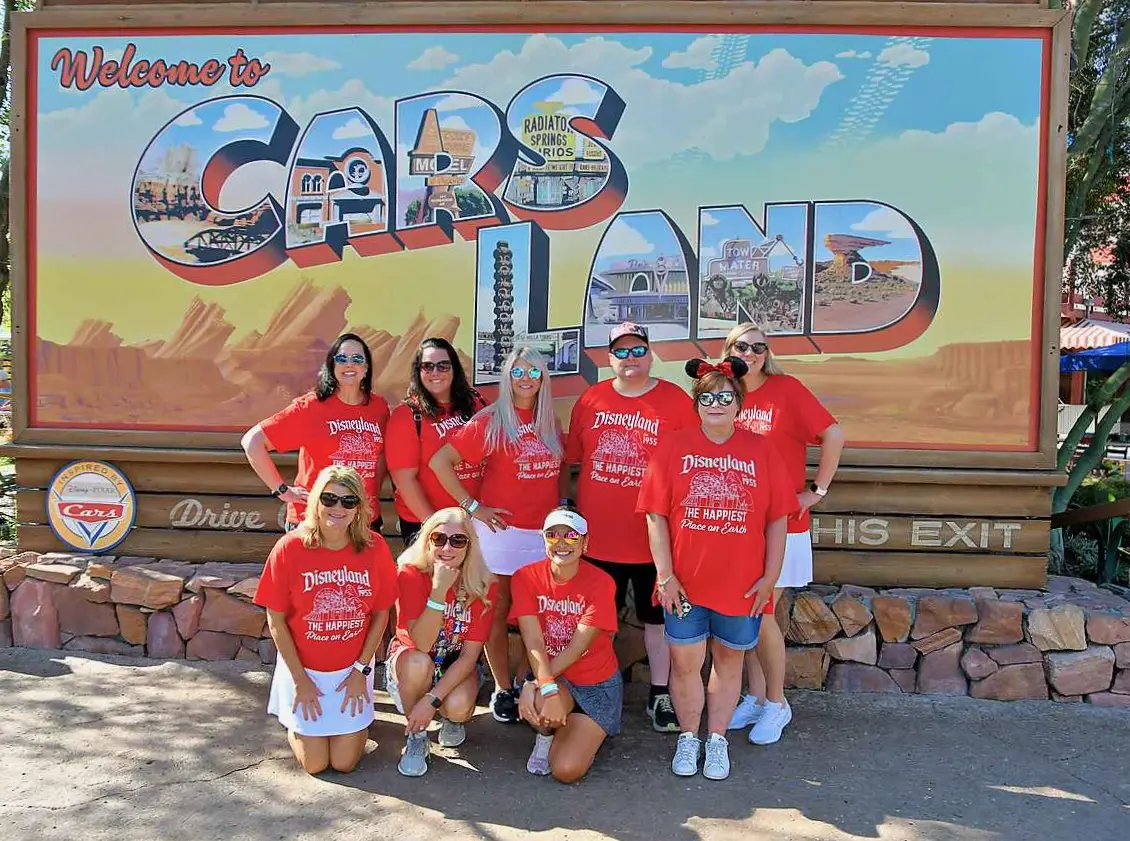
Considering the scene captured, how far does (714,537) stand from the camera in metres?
3.30

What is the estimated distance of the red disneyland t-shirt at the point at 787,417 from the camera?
147 inches

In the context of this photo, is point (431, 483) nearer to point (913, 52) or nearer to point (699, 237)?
point (699, 237)

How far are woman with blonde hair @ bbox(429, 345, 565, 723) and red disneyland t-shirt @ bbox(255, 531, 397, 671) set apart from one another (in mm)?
529

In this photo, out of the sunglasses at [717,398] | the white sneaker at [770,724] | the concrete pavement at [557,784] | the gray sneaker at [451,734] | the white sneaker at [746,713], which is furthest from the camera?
the white sneaker at [746,713]

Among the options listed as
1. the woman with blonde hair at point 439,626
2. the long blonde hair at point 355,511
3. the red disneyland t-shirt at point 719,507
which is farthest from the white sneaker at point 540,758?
the long blonde hair at point 355,511

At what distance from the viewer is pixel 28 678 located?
4.25 metres

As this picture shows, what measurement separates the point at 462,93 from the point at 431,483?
87.5 inches

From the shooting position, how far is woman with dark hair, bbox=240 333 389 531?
3867mm

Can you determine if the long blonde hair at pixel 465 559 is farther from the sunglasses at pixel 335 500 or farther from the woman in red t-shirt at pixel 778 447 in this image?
the woman in red t-shirt at pixel 778 447

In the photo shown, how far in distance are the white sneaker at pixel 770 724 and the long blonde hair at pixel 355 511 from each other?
5.92ft

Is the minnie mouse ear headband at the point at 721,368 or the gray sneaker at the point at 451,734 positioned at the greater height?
the minnie mouse ear headband at the point at 721,368

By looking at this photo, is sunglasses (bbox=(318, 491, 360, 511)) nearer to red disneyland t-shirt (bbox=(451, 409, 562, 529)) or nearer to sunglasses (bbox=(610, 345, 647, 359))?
red disneyland t-shirt (bbox=(451, 409, 562, 529))

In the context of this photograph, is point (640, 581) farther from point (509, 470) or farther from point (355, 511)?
point (355, 511)

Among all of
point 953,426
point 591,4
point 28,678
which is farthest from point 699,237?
point 28,678
